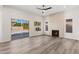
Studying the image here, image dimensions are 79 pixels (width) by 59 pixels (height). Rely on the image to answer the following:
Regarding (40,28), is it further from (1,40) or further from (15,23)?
(1,40)

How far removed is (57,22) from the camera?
1222 cm

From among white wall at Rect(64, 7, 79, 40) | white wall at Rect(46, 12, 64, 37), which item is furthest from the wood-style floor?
white wall at Rect(46, 12, 64, 37)

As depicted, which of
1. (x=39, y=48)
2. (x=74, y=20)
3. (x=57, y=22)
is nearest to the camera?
(x=39, y=48)

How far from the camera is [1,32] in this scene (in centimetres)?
770

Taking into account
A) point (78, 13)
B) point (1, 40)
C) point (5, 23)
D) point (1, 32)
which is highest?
point (78, 13)

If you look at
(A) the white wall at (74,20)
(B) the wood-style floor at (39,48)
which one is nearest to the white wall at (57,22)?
(A) the white wall at (74,20)

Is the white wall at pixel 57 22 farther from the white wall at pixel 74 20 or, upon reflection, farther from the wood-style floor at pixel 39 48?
the wood-style floor at pixel 39 48

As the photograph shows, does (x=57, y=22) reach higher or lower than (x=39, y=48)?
higher

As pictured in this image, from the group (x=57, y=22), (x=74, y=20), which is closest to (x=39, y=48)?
(x=74, y=20)

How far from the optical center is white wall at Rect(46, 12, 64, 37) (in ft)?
37.5

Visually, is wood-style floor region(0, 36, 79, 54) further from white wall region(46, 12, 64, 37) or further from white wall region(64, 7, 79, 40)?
white wall region(46, 12, 64, 37)

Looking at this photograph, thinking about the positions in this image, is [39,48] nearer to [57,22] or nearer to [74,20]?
[74,20]
